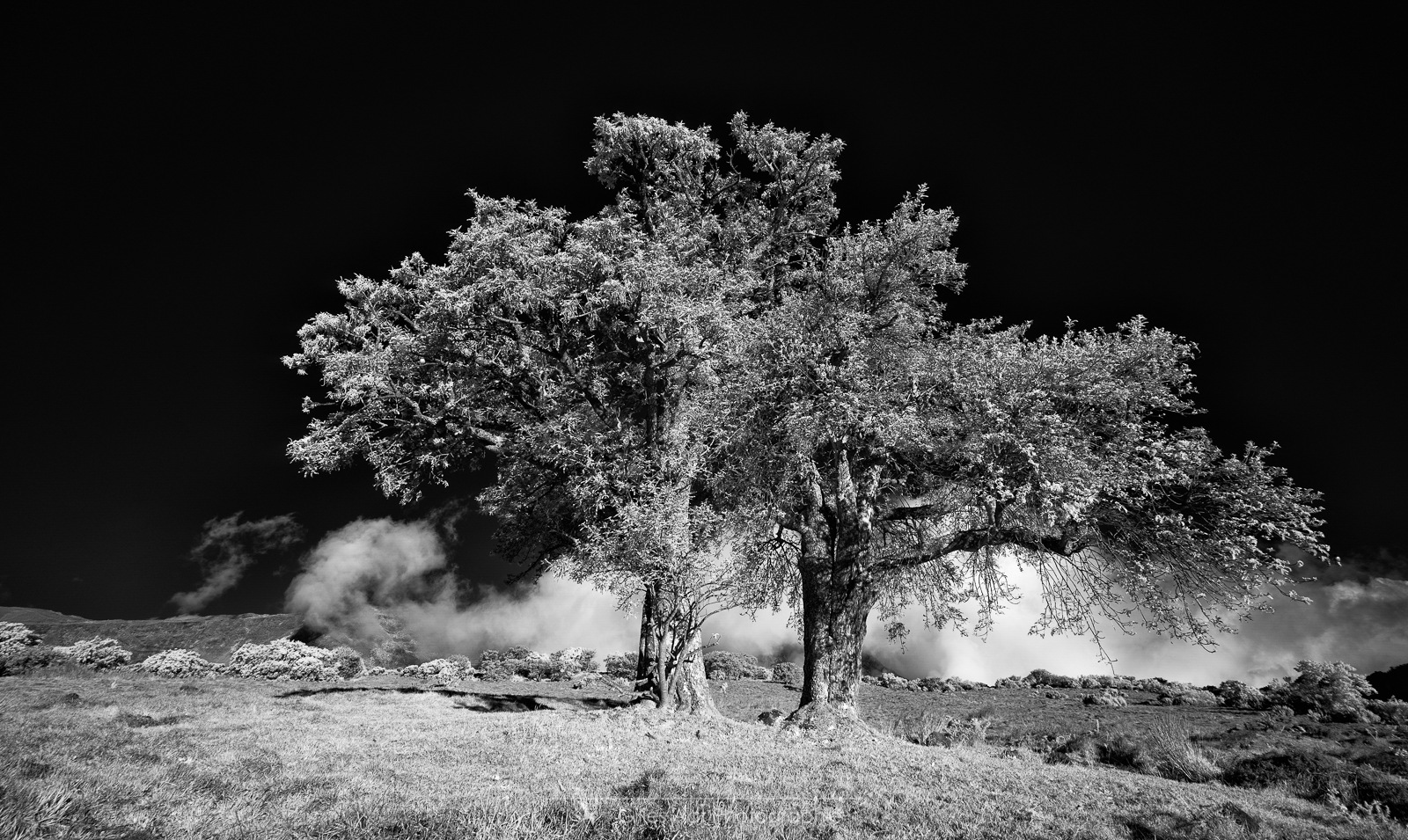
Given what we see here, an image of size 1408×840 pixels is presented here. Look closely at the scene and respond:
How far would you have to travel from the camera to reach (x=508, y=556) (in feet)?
72.9

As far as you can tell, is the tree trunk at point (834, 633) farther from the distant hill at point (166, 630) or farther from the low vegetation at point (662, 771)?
the distant hill at point (166, 630)

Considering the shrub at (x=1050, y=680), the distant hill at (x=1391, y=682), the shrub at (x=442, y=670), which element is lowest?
the shrub at (x=442, y=670)

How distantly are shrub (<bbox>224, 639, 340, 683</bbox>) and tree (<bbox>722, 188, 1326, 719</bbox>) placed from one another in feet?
76.1

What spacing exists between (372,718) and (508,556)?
28.2 feet

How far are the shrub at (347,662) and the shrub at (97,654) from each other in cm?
775

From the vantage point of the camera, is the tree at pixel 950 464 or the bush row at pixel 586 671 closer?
the tree at pixel 950 464

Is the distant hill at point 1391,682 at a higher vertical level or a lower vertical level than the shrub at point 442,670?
higher

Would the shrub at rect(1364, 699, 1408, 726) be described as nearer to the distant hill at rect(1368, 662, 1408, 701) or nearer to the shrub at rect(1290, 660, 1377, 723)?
the shrub at rect(1290, 660, 1377, 723)

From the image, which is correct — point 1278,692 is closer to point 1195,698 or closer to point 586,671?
point 1195,698

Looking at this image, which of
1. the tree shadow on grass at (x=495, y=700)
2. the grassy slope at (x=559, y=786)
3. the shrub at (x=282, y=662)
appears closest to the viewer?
the grassy slope at (x=559, y=786)

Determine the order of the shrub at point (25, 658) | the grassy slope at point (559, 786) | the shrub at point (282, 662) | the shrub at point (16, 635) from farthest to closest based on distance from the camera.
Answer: the shrub at point (282, 662), the shrub at point (16, 635), the shrub at point (25, 658), the grassy slope at point (559, 786)

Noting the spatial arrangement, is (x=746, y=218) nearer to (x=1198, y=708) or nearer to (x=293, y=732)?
(x=293, y=732)

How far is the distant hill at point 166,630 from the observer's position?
2884 centimetres

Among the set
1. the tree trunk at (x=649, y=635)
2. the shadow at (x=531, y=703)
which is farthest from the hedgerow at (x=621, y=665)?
the tree trunk at (x=649, y=635)
